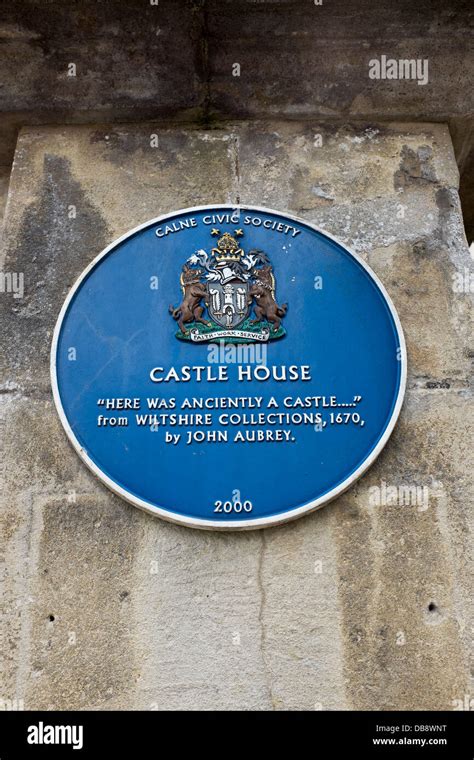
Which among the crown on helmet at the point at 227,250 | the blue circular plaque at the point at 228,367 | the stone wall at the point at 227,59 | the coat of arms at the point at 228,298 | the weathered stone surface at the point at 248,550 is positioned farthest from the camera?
the stone wall at the point at 227,59

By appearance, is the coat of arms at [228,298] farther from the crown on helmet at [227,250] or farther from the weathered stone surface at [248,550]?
the weathered stone surface at [248,550]

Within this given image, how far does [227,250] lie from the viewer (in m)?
3.80

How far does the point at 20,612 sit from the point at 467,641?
187 cm

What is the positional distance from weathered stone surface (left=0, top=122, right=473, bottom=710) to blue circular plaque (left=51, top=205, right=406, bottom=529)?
11 centimetres

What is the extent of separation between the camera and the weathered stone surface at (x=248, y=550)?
10.5ft

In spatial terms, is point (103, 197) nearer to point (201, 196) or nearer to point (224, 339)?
point (201, 196)

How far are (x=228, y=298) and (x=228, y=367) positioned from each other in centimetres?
35

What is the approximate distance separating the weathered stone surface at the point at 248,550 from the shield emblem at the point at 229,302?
0.53m

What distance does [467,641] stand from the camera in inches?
129

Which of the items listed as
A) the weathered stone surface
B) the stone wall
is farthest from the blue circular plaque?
the stone wall

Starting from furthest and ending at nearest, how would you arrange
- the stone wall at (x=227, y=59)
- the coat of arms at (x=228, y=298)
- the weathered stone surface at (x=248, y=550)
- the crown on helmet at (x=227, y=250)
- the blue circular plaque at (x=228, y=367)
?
the stone wall at (x=227, y=59)
the crown on helmet at (x=227, y=250)
the coat of arms at (x=228, y=298)
the blue circular plaque at (x=228, y=367)
the weathered stone surface at (x=248, y=550)

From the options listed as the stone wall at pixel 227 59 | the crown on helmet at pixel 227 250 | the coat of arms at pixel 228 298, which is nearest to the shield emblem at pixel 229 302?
the coat of arms at pixel 228 298

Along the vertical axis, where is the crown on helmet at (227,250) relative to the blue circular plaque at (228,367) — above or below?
above
